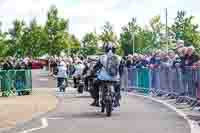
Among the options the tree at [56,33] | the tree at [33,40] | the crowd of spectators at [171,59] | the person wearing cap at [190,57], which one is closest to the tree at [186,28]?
the tree at [56,33]

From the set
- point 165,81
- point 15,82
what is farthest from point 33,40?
point 165,81

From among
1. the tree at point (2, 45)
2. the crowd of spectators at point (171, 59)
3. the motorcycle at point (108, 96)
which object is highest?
the tree at point (2, 45)

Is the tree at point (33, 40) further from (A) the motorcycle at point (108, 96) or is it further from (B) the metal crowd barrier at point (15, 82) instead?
(A) the motorcycle at point (108, 96)

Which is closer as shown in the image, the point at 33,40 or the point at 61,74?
the point at 61,74

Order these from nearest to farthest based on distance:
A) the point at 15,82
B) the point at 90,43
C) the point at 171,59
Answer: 1. the point at 171,59
2. the point at 15,82
3. the point at 90,43

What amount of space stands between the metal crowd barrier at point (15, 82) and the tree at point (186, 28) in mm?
40718

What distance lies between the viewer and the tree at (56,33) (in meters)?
83.5

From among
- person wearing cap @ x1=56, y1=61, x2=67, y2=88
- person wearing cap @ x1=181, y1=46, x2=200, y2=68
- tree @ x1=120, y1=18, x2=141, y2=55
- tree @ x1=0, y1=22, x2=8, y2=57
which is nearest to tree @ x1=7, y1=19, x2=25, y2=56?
tree @ x1=0, y1=22, x2=8, y2=57

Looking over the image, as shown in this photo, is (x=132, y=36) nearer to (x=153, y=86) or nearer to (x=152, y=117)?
(x=153, y=86)

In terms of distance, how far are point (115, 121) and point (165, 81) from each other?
9.00 meters

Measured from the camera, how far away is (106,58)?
16531 millimetres

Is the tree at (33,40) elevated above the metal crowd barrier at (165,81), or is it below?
above

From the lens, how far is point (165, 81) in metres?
23.2

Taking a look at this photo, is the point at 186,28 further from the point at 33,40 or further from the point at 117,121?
the point at 117,121
